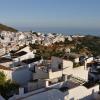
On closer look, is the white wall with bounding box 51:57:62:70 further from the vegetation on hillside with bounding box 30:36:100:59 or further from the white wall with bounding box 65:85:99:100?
the vegetation on hillside with bounding box 30:36:100:59

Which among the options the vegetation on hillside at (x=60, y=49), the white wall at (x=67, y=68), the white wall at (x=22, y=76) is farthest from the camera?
the vegetation on hillside at (x=60, y=49)

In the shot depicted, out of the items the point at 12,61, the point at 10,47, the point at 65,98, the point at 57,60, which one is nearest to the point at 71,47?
the point at 10,47

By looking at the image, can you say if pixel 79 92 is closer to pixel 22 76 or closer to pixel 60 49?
pixel 22 76

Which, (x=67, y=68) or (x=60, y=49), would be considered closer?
(x=67, y=68)

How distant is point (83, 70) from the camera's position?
34.7 m

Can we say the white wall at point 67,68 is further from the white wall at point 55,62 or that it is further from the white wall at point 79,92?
the white wall at point 79,92

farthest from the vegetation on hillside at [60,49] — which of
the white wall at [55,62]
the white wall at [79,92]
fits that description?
the white wall at [79,92]

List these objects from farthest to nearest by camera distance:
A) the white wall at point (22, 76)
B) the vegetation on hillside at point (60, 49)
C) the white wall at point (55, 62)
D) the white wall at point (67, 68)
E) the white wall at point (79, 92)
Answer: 1. the vegetation on hillside at point (60, 49)
2. the white wall at point (55, 62)
3. the white wall at point (22, 76)
4. the white wall at point (67, 68)
5. the white wall at point (79, 92)

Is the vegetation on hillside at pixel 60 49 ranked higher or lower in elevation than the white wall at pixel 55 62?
lower

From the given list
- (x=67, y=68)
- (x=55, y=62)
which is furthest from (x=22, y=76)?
→ (x=67, y=68)

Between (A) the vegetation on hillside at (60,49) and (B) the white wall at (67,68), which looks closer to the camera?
(B) the white wall at (67,68)

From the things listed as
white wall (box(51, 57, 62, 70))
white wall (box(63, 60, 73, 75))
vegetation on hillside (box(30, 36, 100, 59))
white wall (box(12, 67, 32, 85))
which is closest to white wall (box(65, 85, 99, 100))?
white wall (box(63, 60, 73, 75))

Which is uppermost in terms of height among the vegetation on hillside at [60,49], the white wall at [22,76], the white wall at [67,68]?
the white wall at [67,68]

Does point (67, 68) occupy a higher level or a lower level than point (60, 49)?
higher
